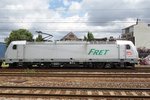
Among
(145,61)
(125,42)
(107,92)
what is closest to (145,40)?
(145,61)

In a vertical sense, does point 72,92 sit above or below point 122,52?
below

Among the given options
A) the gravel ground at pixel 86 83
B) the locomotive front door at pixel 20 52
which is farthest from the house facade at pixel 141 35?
the gravel ground at pixel 86 83

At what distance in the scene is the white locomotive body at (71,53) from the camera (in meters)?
35.8

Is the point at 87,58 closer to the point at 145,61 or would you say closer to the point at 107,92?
the point at 145,61

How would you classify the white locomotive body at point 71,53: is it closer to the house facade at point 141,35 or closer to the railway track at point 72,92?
the railway track at point 72,92

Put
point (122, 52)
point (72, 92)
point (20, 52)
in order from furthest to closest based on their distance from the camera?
point (20, 52) < point (122, 52) < point (72, 92)

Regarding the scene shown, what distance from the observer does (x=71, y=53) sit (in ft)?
119

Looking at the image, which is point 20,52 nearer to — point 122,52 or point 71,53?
point 71,53

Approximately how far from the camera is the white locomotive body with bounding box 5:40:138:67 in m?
35.8

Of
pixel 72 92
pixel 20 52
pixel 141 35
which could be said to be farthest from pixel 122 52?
pixel 141 35

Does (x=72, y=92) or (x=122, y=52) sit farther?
(x=122, y=52)

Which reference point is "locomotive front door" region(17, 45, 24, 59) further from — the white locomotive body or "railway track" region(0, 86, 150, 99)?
"railway track" region(0, 86, 150, 99)

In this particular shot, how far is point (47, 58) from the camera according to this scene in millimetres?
36312

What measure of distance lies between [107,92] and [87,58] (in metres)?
20.8
